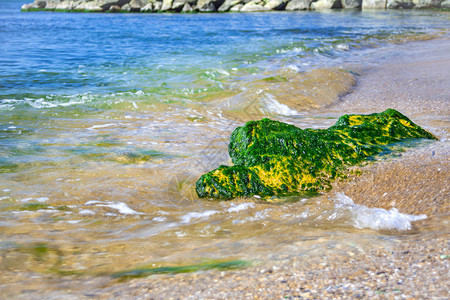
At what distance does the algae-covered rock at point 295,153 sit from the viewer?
3494 millimetres

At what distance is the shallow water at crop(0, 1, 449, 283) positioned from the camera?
2.63 meters

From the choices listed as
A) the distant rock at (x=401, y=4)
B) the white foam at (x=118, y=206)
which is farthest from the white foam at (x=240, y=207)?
the distant rock at (x=401, y=4)

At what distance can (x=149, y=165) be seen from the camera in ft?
14.1

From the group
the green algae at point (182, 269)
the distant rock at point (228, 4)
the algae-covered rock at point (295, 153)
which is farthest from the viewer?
the distant rock at point (228, 4)

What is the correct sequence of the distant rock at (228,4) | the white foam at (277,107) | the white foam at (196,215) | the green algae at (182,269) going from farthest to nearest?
the distant rock at (228,4)
the white foam at (277,107)
the white foam at (196,215)
the green algae at (182,269)

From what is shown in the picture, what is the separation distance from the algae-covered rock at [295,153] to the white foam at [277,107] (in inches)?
86.7

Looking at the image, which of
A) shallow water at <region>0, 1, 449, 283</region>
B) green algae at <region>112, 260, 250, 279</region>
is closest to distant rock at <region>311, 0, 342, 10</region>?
shallow water at <region>0, 1, 449, 283</region>

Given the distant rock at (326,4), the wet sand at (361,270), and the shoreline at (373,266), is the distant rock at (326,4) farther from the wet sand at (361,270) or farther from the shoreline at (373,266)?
the wet sand at (361,270)

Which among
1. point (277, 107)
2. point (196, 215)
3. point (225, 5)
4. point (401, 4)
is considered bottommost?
point (196, 215)

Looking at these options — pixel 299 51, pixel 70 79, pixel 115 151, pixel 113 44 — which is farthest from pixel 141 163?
pixel 113 44

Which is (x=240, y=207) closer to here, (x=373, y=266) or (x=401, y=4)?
(x=373, y=266)

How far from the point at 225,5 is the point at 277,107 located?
121 feet

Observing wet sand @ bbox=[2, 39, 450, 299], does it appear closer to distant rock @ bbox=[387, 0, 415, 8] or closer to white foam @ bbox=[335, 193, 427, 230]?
white foam @ bbox=[335, 193, 427, 230]

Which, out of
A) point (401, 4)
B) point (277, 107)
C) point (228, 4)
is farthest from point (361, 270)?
point (228, 4)
